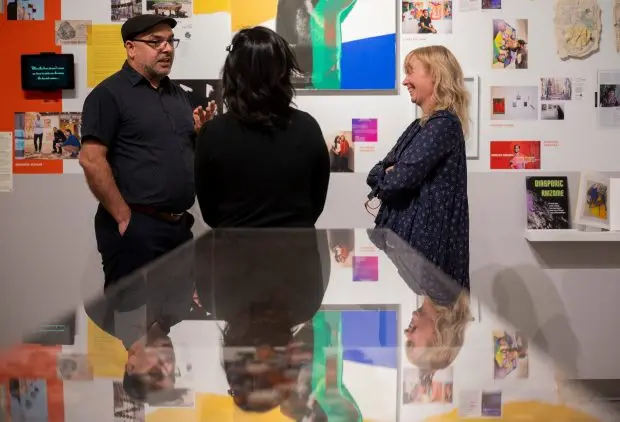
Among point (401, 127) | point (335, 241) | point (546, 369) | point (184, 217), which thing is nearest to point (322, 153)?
point (335, 241)

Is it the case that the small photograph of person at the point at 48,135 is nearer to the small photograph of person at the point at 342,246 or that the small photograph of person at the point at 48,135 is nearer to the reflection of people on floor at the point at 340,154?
the reflection of people on floor at the point at 340,154

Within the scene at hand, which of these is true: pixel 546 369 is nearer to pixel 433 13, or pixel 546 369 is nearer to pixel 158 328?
pixel 158 328

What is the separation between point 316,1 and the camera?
11.7ft

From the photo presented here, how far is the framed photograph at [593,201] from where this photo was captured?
3680mm

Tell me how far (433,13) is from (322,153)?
6.10 ft

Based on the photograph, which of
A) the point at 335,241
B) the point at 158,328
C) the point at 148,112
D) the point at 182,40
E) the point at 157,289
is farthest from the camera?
the point at 182,40

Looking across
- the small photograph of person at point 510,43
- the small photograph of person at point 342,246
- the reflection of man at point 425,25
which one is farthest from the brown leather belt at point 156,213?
the small photograph of person at point 510,43

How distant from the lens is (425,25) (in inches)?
141

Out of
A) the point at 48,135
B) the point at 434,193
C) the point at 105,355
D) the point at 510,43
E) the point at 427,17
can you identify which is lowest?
the point at 105,355

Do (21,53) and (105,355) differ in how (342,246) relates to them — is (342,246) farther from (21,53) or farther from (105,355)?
(21,53)

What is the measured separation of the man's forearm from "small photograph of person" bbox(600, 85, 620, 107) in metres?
2.34

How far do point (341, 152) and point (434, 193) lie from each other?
1.08 meters

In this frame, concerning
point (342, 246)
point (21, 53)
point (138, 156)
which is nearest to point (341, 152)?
point (138, 156)

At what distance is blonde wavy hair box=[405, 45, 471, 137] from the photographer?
8.80 feet
